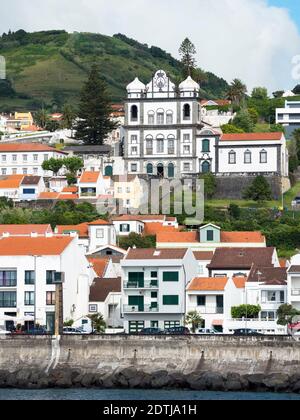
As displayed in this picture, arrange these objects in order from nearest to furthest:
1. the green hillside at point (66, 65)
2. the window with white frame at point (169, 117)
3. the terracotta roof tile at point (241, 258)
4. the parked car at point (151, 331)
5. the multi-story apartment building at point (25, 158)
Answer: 1. the parked car at point (151, 331)
2. the terracotta roof tile at point (241, 258)
3. the window with white frame at point (169, 117)
4. the multi-story apartment building at point (25, 158)
5. the green hillside at point (66, 65)

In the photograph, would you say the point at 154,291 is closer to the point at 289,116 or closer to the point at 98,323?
the point at 98,323

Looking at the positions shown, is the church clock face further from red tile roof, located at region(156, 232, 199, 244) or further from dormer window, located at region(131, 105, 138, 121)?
red tile roof, located at region(156, 232, 199, 244)

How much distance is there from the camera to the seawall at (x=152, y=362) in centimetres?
5612

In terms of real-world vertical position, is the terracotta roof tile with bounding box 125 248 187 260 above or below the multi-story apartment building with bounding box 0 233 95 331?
above

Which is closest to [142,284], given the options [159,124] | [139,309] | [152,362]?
[139,309]

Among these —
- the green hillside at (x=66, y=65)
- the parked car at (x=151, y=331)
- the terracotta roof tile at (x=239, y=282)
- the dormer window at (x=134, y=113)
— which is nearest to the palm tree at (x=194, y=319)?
the parked car at (x=151, y=331)

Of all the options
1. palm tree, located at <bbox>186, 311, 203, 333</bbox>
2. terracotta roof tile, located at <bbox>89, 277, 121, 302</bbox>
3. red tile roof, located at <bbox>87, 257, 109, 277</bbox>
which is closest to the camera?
palm tree, located at <bbox>186, 311, 203, 333</bbox>

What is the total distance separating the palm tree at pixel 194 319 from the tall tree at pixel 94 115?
46.3 metres

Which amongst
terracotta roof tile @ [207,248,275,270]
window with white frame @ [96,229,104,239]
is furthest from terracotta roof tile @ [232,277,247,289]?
window with white frame @ [96,229,104,239]

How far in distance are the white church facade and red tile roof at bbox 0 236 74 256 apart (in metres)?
34.3

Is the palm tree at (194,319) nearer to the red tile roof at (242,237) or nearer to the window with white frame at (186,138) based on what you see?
the red tile roof at (242,237)

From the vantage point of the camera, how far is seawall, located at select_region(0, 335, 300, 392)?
56125 millimetres
